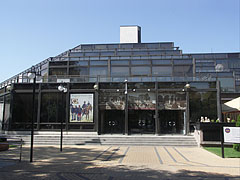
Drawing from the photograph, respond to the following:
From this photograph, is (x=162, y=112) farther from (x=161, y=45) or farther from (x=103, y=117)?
(x=161, y=45)

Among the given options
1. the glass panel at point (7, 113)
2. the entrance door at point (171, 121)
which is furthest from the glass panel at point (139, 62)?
the glass panel at point (7, 113)

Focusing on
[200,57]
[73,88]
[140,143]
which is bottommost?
[140,143]

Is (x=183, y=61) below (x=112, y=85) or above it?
above

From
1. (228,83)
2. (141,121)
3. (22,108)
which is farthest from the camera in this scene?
(228,83)

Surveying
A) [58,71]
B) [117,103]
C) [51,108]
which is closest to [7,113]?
[51,108]

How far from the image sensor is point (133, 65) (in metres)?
29.0

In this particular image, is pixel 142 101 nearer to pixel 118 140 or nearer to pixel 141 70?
pixel 118 140

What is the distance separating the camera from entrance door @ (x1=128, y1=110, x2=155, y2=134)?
76.2 feet

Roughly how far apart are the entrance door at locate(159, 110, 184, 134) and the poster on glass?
7114 millimetres

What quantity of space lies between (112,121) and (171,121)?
597 centimetres

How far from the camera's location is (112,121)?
23.5 metres

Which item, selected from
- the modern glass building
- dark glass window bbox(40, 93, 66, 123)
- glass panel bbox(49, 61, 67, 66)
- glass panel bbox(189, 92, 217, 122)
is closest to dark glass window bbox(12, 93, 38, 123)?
the modern glass building

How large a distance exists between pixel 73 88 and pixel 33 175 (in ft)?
51.1

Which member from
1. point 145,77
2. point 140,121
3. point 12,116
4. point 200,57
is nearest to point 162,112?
point 140,121
